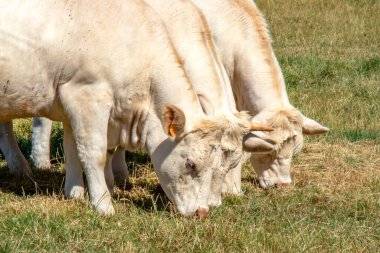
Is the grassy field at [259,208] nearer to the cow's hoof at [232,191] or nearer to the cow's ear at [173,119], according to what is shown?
the cow's hoof at [232,191]

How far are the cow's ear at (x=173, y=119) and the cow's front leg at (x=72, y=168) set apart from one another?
1.16m

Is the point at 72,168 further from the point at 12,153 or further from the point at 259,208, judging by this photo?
the point at 259,208

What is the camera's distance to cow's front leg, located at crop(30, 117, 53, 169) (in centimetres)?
983

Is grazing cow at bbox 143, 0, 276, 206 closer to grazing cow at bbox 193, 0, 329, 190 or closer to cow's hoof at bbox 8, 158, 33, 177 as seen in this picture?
grazing cow at bbox 193, 0, 329, 190

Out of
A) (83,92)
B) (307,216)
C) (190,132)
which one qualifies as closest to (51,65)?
(83,92)

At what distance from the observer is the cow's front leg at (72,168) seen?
820 cm

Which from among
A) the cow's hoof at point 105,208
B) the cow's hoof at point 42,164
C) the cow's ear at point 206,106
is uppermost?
the cow's ear at point 206,106

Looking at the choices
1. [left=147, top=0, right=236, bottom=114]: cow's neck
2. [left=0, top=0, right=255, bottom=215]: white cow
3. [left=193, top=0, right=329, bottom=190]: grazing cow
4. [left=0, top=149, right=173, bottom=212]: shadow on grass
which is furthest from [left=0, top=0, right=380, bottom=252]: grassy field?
[left=147, top=0, right=236, bottom=114]: cow's neck

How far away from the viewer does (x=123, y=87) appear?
7.66m

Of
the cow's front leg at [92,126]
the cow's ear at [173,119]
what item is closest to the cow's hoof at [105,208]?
the cow's front leg at [92,126]

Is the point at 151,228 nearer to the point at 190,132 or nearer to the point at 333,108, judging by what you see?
the point at 190,132

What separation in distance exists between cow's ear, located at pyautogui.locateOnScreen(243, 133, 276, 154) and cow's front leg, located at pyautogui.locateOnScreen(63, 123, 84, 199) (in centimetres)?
161

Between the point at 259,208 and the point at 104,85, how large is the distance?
174cm

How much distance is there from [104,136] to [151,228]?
1.18 meters
